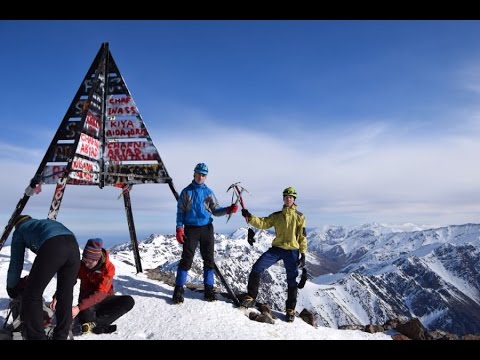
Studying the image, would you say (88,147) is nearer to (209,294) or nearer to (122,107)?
(122,107)

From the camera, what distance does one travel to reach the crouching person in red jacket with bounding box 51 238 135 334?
22.7 ft

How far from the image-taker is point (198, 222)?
872 centimetres

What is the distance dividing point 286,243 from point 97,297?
4.32 metres

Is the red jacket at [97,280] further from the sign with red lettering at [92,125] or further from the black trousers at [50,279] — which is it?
the sign with red lettering at [92,125]

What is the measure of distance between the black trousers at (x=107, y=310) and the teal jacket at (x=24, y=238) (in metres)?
1.38

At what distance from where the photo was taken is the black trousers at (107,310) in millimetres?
6953

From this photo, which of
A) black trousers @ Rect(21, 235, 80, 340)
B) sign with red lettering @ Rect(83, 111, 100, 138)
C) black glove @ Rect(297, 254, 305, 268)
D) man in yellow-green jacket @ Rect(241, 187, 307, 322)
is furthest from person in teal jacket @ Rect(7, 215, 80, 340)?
black glove @ Rect(297, 254, 305, 268)

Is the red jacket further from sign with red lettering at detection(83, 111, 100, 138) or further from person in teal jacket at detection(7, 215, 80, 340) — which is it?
sign with red lettering at detection(83, 111, 100, 138)

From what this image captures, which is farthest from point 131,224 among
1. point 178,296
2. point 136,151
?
point 178,296

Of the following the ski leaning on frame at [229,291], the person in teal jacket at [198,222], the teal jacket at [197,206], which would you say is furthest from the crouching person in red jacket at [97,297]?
the ski leaning on frame at [229,291]

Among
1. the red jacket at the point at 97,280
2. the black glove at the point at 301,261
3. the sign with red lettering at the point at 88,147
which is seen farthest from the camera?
the black glove at the point at 301,261
